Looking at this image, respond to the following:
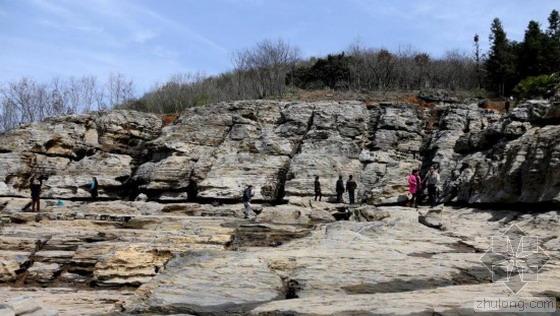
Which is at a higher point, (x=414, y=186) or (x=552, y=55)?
(x=552, y=55)

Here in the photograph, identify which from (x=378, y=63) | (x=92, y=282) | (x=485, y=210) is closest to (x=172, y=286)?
(x=92, y=282)

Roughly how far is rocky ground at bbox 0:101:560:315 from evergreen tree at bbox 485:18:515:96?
40.9 feet

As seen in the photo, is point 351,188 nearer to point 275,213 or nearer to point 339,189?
point 339,189

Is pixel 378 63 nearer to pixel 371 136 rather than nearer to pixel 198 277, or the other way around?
pixel 371 136

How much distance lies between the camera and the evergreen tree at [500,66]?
1554 inches

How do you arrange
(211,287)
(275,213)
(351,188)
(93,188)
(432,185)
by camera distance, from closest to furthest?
(211,287)
(275,213)
(432,185)
(351,188)
(93,188)

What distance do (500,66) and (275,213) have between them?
93.8 feet

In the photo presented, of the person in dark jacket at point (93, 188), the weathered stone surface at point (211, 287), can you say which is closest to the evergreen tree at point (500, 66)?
the person in dark jacket at point (93, 188)

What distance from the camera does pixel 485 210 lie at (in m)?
17.8

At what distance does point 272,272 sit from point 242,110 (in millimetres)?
Answer: 20527

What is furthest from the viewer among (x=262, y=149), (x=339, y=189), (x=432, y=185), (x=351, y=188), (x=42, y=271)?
(x=262, y=149)

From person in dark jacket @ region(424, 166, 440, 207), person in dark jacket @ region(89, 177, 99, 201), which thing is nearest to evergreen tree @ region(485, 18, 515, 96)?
person in dark jacket @ region(424, 166, 440, 207)

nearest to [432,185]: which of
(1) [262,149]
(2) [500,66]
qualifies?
(1) [262,149]

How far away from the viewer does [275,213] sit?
18703mm
